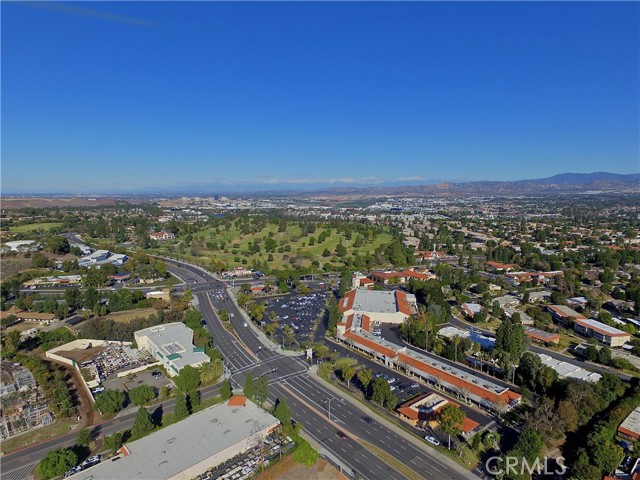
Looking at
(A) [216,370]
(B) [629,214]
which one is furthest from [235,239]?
(B) [629,214]

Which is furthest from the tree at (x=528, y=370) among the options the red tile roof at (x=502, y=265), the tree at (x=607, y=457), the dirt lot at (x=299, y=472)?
the red tile roof at (x=502, y=265)

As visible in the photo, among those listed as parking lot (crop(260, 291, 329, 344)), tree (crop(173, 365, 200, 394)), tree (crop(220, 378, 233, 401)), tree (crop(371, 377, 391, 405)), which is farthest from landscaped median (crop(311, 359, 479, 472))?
tree (crop(173, 365, 200, 394))

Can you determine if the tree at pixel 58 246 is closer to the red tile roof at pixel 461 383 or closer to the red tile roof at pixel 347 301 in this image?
the red tile roof at pixel 347 301

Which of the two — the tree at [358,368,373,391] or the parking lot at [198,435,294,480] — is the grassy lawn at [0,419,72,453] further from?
the tree at [358,368,373,391]

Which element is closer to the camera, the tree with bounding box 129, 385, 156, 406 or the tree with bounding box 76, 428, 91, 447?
the tree with bounding box 76, 428, 91, 447

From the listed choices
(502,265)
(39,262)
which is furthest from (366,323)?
(39,262)

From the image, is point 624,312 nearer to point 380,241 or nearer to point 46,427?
point 380,241
